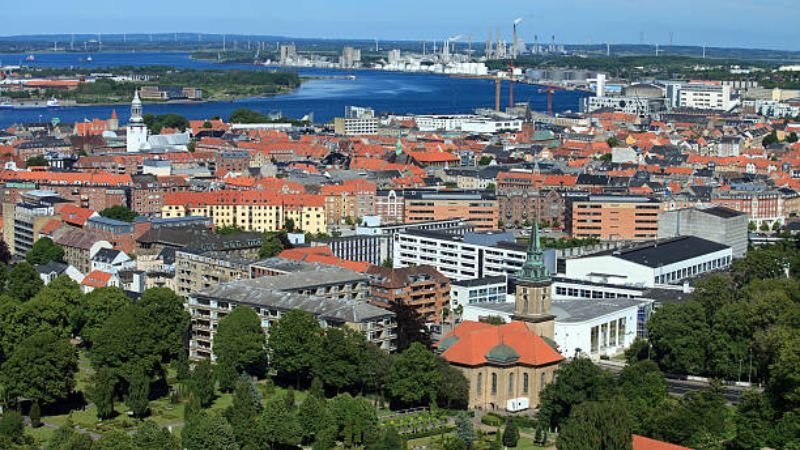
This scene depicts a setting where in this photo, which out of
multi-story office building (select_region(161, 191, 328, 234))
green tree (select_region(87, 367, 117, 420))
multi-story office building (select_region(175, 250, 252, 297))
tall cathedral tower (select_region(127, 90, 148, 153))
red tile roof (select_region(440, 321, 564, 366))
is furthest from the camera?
tall cathedral tower (select_region(127, 90, 148, 153))

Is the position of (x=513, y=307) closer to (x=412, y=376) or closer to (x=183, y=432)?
(x=412, y=376)

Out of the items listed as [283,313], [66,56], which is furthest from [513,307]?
[66,56]

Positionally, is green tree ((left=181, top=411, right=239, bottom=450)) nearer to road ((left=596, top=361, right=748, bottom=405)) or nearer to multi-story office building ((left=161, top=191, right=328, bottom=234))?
road ((left=596, top=361, right=748, bottom=405))

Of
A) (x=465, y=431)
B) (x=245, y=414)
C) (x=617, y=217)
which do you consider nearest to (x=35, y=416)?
(x=245, y=414)

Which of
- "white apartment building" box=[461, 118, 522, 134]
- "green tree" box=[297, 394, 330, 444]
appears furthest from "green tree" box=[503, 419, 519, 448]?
"white apartment building" box=[461, 118, 522, 134]

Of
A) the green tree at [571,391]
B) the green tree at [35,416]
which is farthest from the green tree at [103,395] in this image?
the green tree at [571,391]

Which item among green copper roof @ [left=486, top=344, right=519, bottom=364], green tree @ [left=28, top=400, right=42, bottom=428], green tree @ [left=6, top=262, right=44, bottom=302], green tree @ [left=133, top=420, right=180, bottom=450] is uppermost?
green copper roof @ [left=486, top=344, right=519, bottom=364]
